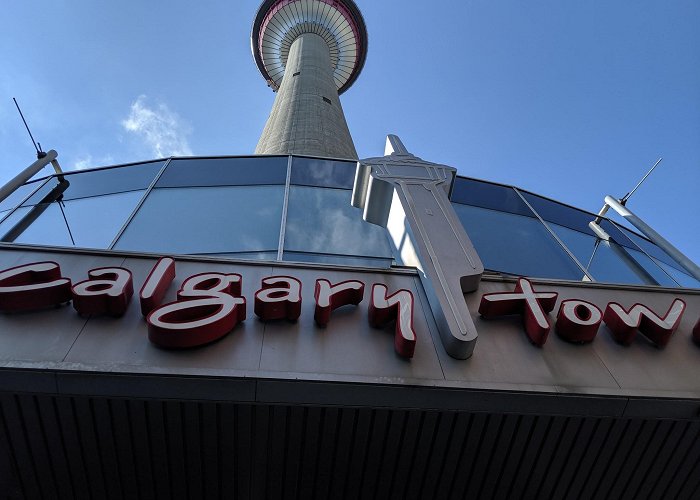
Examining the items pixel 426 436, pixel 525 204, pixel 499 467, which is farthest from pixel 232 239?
pixel 525 204

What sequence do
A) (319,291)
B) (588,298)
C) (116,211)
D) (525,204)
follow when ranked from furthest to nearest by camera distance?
(525,204), (116,211), (588,298), (319,291)

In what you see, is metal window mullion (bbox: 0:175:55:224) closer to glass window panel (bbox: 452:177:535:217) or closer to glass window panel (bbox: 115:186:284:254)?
glass window panel (bbox: 115:186:284:254)

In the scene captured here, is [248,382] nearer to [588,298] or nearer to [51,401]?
[51,401]

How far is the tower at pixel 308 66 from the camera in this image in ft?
72.9

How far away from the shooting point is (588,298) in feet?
28.5

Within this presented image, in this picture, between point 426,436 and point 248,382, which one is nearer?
point 248,382

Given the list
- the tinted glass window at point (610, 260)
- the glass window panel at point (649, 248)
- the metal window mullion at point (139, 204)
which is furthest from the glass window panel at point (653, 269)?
the metal window mullion at point (139, 204)

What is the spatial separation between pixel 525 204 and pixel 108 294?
10.8 m

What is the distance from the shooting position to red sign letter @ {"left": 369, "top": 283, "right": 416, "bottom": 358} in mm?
6641

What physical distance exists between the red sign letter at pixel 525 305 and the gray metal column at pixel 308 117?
43.8 ft

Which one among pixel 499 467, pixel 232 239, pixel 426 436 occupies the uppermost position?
pixel 232 239

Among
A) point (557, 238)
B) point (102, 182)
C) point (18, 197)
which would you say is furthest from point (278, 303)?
point (18, 197)

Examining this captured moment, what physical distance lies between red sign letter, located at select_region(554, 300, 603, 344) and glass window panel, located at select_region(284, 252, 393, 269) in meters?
3.43

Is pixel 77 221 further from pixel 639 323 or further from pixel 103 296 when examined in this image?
pixel 639 323
